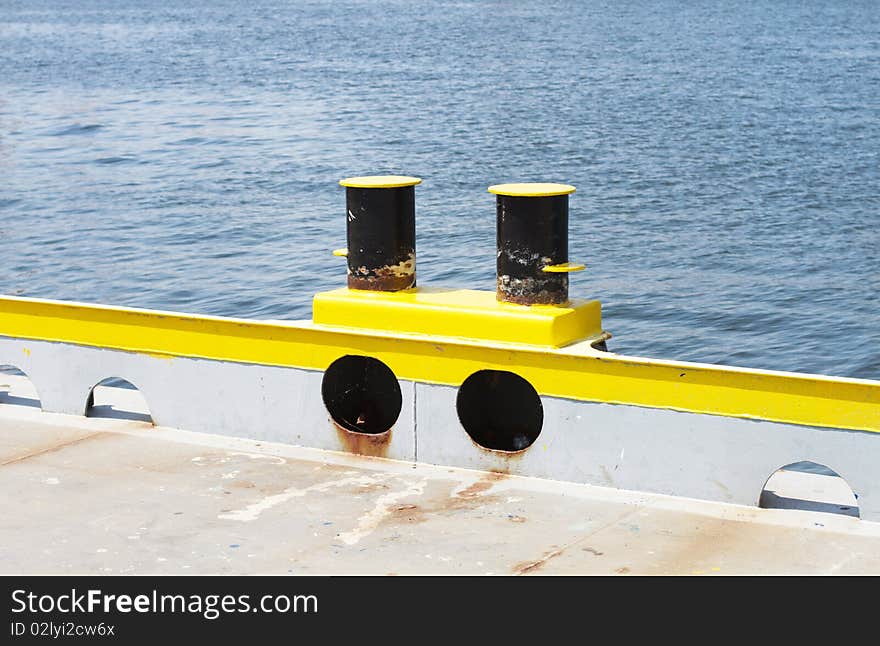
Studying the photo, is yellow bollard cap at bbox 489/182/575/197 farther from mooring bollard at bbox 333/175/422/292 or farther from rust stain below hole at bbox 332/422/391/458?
rust stain below hole at bbox 332/422/391/458

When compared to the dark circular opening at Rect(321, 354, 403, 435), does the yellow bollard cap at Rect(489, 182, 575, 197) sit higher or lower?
higher

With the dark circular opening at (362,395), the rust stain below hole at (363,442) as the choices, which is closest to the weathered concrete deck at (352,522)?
the rust stain below hole at (363,442)

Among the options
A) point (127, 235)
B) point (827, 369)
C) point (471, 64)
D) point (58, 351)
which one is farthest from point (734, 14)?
point (58, 351)

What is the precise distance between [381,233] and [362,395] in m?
0.99

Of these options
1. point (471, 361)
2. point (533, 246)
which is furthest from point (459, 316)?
point (533, 246)

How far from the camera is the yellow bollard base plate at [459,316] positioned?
773cm

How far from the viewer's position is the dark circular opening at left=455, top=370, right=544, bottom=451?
316 inches

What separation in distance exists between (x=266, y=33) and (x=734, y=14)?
35.7m

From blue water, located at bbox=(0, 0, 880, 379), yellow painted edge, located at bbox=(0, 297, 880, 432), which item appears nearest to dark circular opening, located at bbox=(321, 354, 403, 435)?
yellow painted edge, located at bbox=(0, 297, 880, 432)

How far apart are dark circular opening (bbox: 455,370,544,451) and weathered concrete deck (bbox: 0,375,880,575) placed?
14.0 inches

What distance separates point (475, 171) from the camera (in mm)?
32594

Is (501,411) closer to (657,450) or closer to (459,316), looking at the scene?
(459,316)

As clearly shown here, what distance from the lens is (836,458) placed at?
6.94 meters
